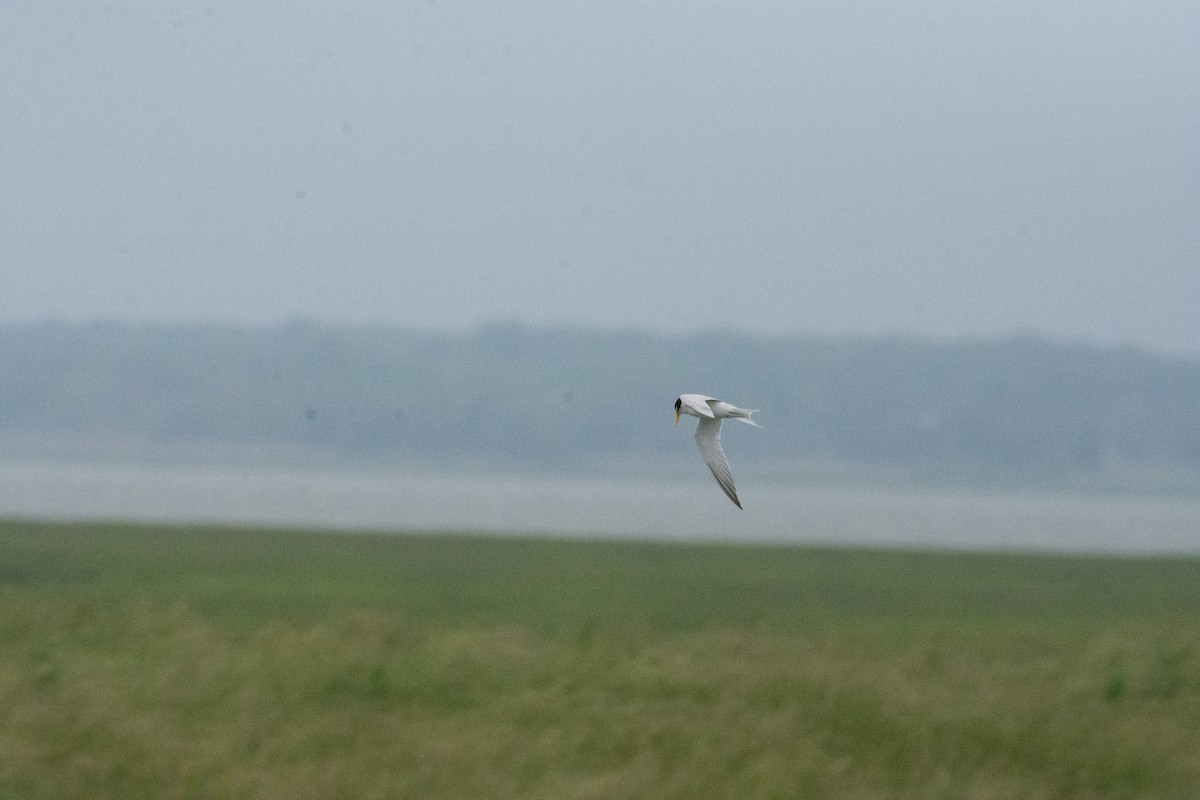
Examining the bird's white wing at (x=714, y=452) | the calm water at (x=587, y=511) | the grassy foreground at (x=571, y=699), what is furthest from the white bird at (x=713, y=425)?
the calm water at (x=587, y=511)

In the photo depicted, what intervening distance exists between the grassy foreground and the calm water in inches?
548

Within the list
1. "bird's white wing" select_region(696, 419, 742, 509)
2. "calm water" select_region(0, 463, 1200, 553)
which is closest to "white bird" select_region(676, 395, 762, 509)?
"bird's white wing" select_region(696, 419, 742, 509)

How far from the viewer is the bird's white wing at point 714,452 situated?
739cm

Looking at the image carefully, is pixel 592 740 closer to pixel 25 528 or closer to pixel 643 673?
pixel 643 673

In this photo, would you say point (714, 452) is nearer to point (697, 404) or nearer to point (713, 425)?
point (713, 425)

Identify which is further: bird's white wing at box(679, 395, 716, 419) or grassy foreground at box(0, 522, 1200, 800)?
grassy foreground at box(0, 522, 1200, 800)

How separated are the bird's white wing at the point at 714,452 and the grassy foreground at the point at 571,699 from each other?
8.68ft

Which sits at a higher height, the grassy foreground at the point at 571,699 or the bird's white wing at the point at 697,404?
Answer: the bird's white wing at the point at 697,404

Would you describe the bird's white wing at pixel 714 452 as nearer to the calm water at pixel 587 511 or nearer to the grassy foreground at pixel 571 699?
the grassy foreground at pixel 571 699

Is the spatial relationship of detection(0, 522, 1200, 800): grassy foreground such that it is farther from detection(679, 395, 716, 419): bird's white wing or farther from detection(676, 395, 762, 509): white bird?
detection(679, 395, 716, 419): bird's white wing

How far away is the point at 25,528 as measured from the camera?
2586 cm

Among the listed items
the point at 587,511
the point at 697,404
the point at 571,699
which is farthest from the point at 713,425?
the point at 587,511

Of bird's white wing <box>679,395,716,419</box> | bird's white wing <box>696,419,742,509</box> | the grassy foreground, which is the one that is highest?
bird's white wing <box>679,395,716,419</box>

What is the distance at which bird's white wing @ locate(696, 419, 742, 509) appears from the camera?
739 cm
